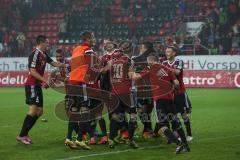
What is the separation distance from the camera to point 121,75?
39.7 ft

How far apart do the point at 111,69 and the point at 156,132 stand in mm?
2442

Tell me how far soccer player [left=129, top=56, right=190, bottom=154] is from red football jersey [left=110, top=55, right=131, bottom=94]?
0.66 metres

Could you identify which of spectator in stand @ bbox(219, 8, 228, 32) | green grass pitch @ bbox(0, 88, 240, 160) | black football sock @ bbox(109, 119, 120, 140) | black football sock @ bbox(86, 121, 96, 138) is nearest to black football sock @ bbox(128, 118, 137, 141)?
green grass pitch @ bbox(0, 88, 240, 160)

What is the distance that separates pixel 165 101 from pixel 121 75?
4.15 ft

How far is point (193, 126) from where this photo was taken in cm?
1606

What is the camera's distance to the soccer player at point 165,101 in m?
11.3

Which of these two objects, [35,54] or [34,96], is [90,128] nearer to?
[34,96]

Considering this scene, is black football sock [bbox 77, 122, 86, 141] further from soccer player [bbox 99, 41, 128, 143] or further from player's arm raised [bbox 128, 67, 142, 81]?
player's arm raised [bbox 128, 67, 142, 81]

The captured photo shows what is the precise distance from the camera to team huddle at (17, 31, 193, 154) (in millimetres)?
11453

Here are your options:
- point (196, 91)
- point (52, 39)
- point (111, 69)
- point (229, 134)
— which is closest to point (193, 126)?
point (229, 134)

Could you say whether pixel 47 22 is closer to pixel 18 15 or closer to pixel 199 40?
pixel 18 15

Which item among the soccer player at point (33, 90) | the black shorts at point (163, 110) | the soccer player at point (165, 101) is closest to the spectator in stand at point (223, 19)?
the soccer player at point (33, 90)

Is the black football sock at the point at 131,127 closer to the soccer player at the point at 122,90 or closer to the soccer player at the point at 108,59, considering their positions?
the soccer player at the point at 122,90

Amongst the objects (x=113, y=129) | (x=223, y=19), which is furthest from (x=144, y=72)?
(x=223, y=19)
